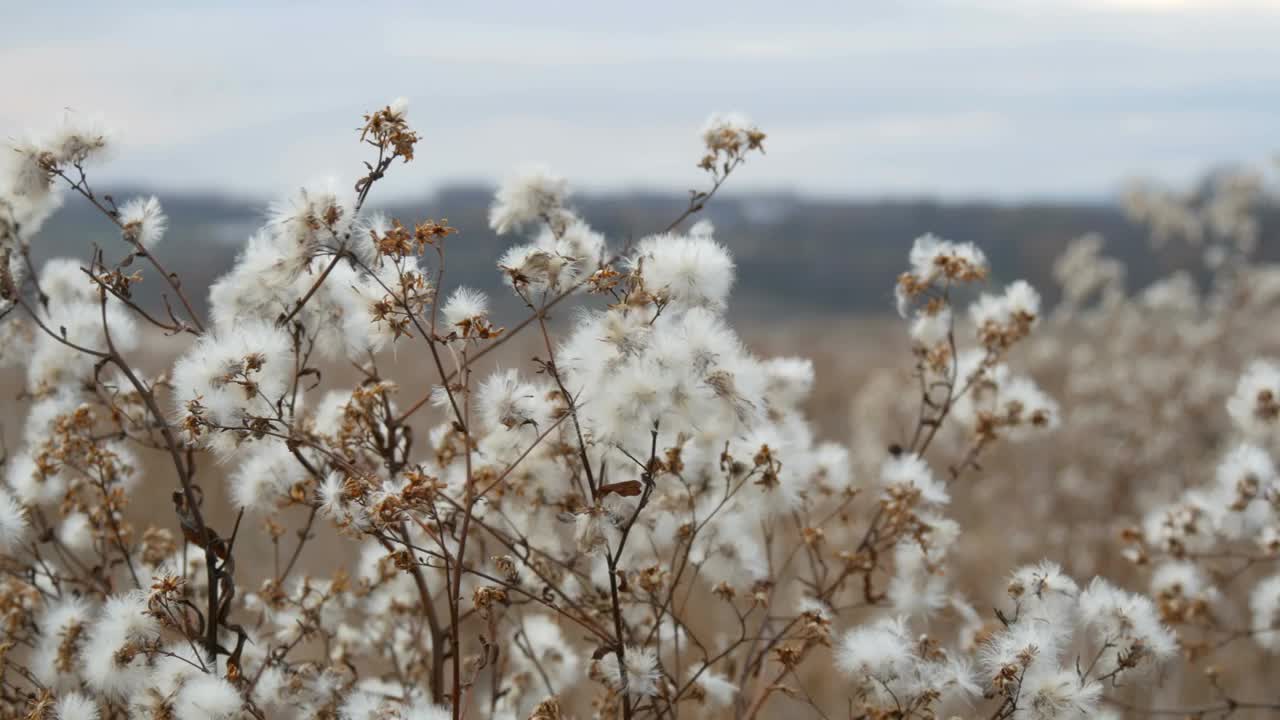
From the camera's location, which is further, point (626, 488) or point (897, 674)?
point (897, 674)

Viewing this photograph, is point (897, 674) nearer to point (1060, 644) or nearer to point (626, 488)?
point (1060, 644)

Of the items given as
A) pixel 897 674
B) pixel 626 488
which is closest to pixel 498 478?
pixel 626 488

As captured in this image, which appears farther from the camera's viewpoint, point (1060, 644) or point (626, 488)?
point (1060, 644)

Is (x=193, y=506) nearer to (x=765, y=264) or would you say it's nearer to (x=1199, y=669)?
(x=1199, y=669)

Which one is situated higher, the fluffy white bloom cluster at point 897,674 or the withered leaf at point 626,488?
the withered leaf at point 626,488

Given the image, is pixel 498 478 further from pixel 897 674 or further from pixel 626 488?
pixel 897 674

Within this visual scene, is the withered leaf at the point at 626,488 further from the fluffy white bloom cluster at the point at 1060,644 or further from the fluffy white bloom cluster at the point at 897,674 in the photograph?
the fluffy white bloom cluster at the point at 1060,644

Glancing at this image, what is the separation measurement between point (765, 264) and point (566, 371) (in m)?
50.1

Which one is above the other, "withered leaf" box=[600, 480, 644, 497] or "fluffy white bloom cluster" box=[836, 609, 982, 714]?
"withered leaf" box=[600, 480, 644, 497]

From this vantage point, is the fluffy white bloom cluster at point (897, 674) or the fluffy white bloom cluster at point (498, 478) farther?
the fluffy white bloom cluster at point (897, 674)

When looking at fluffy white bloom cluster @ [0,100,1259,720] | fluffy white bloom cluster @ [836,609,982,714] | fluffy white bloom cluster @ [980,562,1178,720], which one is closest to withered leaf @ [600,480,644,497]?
fluffy white bloom cluster @ [0,100,1259,720]

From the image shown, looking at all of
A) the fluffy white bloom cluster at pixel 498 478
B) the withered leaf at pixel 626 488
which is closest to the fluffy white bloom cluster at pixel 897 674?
the fluffy white bloom cluster at pixel 498 478

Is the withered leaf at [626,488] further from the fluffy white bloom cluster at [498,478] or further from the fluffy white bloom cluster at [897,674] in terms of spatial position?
the fluffy white bloom cluster at [897,674]

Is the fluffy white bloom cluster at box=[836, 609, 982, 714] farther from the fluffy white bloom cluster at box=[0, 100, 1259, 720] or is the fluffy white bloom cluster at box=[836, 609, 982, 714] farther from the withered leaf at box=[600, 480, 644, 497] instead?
the withered leaf at box=[600, 480, 644, 497]
